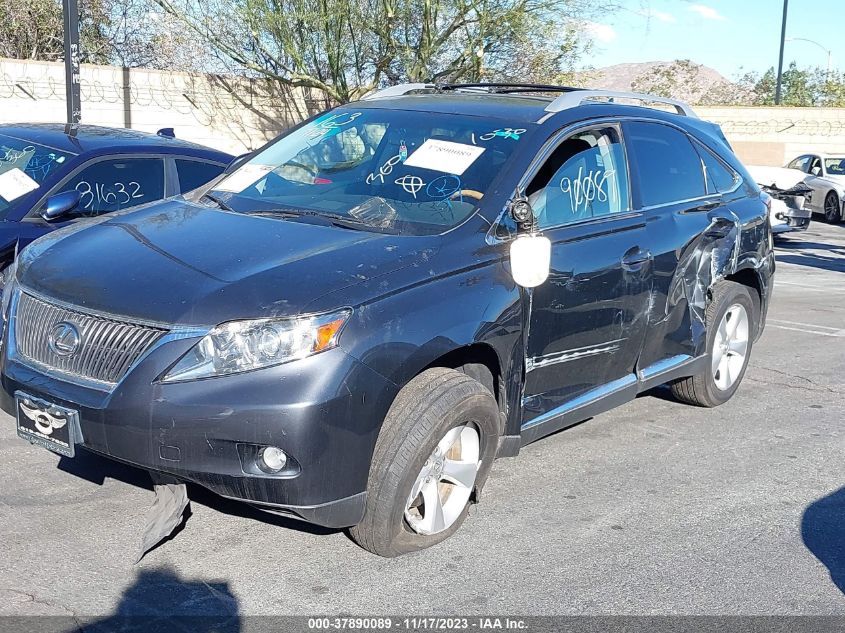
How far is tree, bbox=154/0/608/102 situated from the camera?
61.7 feet

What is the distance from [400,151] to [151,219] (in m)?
1.23

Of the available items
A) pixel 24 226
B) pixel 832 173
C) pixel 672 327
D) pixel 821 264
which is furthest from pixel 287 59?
pixel 672 327

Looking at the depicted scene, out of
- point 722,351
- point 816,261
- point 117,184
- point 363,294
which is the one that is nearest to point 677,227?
point 722,351

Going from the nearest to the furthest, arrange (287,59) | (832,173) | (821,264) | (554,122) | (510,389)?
1. (510,389)
2. (554,122)
3. (821,264)
4. (287,59)
5. (832,173)

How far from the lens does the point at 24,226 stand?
620 cm

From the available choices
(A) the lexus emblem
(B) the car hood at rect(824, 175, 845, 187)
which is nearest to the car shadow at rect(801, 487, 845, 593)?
(A) the lexus emblem

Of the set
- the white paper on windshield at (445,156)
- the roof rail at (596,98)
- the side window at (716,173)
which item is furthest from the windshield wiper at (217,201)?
the side window at (716,173)

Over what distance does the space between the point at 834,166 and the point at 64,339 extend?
2279cm

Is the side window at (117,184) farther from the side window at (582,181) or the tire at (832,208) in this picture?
the tire at (832,208)

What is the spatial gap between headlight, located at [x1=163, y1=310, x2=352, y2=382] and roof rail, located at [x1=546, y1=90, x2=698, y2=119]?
2.07 m

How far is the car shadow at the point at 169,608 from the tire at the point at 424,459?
60 centimetres

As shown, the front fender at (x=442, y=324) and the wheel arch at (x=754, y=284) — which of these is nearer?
the front fender at (x=442, y=324)

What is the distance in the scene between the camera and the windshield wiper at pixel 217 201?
4.64 meters

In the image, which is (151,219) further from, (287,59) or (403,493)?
(287,59)
